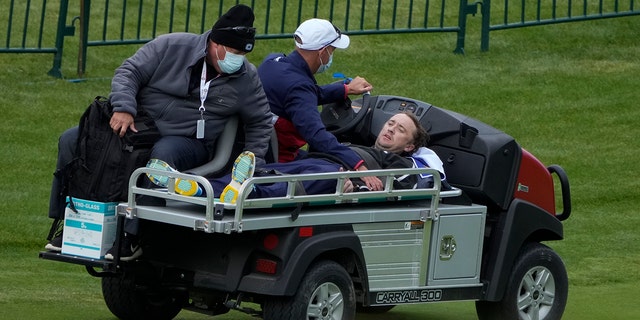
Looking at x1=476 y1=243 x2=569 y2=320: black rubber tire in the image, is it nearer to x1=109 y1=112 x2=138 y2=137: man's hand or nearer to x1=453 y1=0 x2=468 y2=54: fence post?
x1=109 y1=112 x2=138 y2=137: man's hand

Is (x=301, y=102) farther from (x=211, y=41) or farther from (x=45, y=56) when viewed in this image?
(x=45, y=56)

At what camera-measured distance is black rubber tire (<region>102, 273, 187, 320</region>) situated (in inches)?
324

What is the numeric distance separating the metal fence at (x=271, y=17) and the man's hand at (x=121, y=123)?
7.67 metres

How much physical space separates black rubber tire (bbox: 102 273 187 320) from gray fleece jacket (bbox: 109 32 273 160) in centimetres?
107

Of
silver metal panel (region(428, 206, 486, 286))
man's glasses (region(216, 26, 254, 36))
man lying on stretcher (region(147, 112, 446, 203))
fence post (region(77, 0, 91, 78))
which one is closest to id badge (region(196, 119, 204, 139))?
man lying on stretcher (region(147, 112, 446, 203))

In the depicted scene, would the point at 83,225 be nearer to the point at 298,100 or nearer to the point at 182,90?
the point at 182,90

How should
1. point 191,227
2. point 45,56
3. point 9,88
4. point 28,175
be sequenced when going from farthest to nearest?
point 45,56 → point 9,88 → point 28,175 → point 191,227

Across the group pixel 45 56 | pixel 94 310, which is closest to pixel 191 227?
pixel 94 310

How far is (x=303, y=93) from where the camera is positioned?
8047mm

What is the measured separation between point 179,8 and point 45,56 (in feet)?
6.31

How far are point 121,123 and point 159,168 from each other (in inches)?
12.7

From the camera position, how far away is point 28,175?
A: 1248 centimetres

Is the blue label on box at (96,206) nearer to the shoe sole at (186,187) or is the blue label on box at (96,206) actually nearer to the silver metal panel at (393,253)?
the shoe sole at (186,187)

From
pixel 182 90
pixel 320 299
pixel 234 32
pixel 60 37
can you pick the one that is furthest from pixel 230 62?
pixel 60 37
